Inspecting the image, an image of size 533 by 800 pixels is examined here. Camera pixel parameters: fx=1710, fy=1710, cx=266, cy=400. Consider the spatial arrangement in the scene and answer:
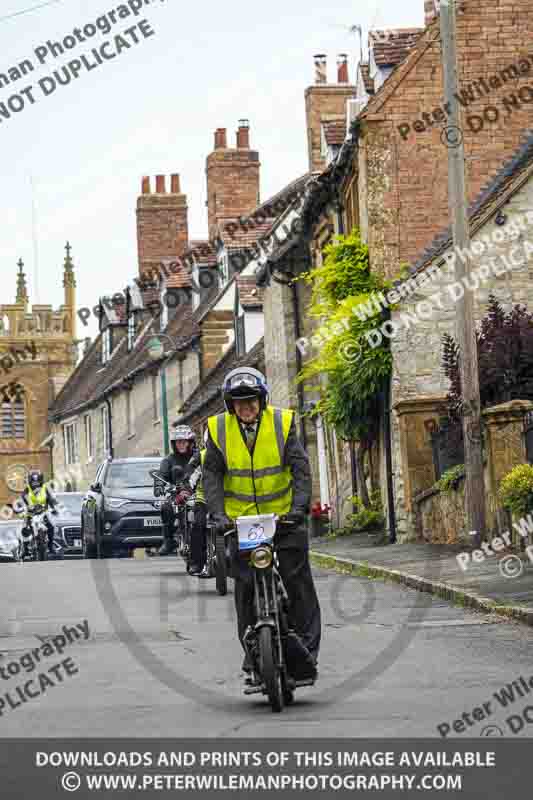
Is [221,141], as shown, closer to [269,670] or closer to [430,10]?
[430,10]

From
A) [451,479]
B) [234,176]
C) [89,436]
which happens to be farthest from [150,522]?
[89,436]

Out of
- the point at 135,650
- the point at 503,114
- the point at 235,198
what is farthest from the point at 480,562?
the point at 235,198

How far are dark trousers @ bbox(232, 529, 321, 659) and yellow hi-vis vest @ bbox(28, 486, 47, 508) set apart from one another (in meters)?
23.1

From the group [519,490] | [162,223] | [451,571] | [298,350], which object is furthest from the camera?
[162,223]

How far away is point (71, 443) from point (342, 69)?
39.9m

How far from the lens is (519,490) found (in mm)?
18453

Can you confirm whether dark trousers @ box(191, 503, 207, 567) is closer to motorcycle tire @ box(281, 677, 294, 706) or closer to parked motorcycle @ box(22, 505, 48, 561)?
motorcycle tire @ box(281, 677, 294, 706)

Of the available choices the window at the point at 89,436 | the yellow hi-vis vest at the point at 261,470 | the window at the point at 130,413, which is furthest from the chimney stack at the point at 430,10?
the window at the point at 89,436

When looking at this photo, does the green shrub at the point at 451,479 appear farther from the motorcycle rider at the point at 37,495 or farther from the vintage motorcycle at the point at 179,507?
the motorcycle rider at the point at 37,495

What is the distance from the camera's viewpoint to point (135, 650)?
486 inches

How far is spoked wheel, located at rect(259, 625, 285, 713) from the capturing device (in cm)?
908
